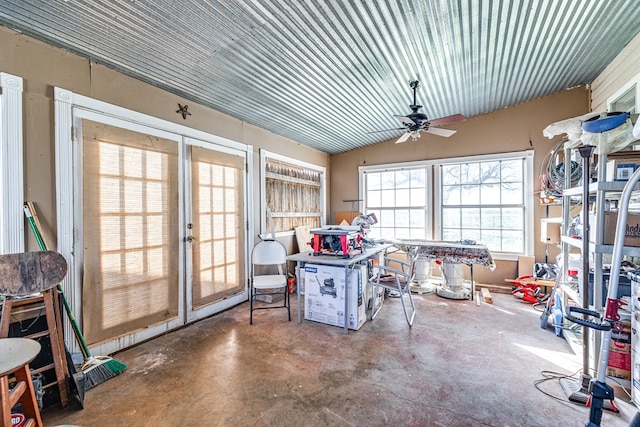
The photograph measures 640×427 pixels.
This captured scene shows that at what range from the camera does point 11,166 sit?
81.1 inches

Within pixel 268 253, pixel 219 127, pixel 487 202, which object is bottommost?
pixel 268 253

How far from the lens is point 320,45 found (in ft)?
8.36

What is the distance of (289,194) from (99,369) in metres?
3.57

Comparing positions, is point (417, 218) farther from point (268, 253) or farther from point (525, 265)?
point (268, 253)

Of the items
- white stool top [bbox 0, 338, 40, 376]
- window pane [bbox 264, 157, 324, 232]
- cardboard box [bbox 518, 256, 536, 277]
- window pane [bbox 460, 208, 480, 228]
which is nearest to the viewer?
white stool top [bbox 0, 338, 40, 376]

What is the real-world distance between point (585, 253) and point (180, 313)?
3.88 metres

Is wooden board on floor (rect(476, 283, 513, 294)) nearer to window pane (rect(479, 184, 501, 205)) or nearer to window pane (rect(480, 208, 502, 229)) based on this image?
window pane (rect(480, 208, 502, 229))

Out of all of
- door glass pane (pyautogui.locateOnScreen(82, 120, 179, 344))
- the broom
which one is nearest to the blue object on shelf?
door glass pane (pyautogui.locateOnScreen(82, 120, 179, 344))

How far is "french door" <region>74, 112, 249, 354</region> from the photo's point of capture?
254 cm

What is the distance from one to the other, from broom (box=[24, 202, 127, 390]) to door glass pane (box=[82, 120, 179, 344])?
193 mm

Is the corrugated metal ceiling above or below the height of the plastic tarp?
above

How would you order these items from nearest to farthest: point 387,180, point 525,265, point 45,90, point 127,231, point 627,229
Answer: point 627,229 → point 45,90 → point 127,231 → point 525,265 → point 387,180

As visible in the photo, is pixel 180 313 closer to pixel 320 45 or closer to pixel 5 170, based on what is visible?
pixel 5 170

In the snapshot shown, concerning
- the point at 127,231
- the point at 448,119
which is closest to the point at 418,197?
the point at 448,119
